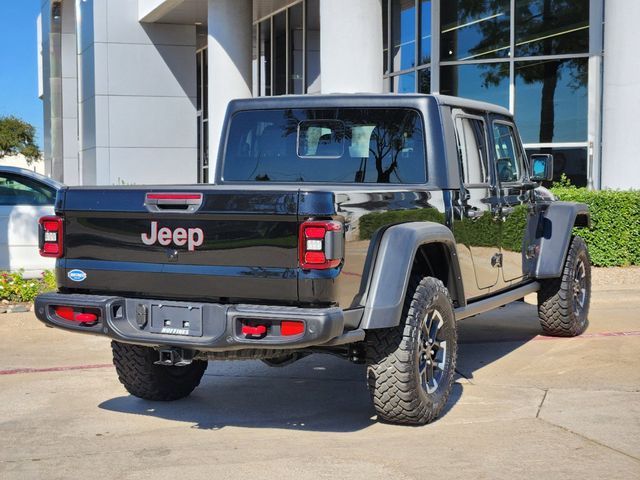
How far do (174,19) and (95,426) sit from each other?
63.2 ft

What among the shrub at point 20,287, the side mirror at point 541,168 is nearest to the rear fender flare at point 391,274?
the side mirror at point 541,168

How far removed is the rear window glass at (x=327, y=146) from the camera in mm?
6445

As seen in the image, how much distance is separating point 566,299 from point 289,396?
111 inches

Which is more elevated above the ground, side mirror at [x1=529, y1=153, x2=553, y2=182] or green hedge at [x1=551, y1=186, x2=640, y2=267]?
side mirror at [x1=529, y1=153, x2=553, y2=182]

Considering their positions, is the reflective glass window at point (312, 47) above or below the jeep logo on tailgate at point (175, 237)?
above

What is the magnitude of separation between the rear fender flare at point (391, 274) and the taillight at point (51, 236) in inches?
71.8

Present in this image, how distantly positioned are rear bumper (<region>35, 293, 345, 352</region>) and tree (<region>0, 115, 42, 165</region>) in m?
65.7

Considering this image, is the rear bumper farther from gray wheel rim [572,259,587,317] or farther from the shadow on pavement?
gray wheel rim [572,259,587,317]

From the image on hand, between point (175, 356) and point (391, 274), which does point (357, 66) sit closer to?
point (391, 274)

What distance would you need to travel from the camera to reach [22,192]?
1207 centimetres

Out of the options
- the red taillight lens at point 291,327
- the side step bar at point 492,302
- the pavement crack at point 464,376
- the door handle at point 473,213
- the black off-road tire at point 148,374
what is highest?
the door handle at point 473,213

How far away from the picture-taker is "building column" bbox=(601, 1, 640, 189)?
13711mm

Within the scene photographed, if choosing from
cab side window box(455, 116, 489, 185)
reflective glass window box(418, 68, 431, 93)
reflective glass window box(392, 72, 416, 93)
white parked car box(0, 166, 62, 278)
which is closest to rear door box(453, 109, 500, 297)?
cab side window box(455, 116, 489, 185)

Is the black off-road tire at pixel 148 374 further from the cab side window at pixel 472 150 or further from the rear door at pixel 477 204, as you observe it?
the cab side window at pixel 472 150
